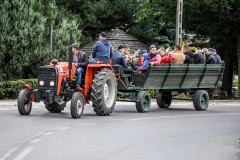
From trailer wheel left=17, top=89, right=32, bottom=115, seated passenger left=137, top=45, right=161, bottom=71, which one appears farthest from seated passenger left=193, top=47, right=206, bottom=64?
trailer wheel left=17, top=89, right=32, bottom=115

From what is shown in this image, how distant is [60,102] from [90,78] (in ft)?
4.52

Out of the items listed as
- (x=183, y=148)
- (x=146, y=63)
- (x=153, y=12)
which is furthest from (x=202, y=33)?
(x=183, y=148)

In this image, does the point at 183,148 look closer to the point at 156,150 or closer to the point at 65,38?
the point at 156,150

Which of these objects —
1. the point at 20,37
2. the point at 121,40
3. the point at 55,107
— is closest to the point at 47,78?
the point at 55,107

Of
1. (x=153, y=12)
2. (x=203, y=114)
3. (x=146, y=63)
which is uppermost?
(x=153, y=12)

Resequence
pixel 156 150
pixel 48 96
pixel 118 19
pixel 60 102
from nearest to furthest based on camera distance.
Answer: pixel 156 150 → pixel 48 96 → pixel 60 102 → pixel 118 19

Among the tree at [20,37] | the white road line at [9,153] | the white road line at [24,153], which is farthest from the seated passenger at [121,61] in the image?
the white road line at [9,153]

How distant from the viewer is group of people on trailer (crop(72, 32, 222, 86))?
19531mm

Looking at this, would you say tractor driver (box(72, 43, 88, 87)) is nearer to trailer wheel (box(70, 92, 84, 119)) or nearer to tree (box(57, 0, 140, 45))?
trailer wheel (box(70, 92, 84, 119))

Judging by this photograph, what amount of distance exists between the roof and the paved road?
22.3 metres

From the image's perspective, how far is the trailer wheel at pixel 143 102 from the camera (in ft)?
68.2

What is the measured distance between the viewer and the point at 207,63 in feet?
84.4

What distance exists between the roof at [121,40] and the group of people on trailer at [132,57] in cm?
1628

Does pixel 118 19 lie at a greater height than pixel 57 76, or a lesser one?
greater
